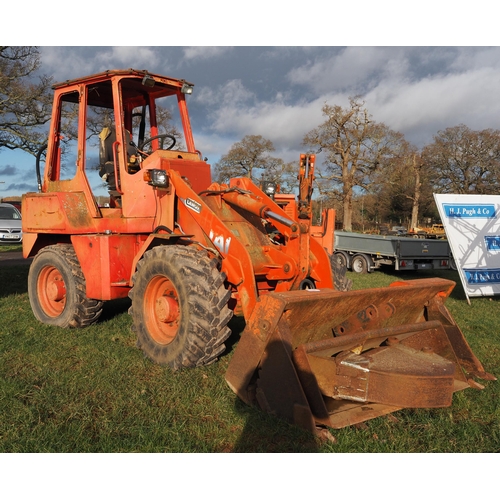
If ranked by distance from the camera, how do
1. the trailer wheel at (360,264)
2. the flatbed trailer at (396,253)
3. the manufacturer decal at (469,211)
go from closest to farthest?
the manufacturer decal at (469,211)
the flatbed trailer at (396,253)
the trailer wheel at (360,264)

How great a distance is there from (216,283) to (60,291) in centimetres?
330

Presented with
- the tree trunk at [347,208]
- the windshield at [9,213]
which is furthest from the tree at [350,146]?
the windshield at [9,213]

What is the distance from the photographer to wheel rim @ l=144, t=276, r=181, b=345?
16.5 ft

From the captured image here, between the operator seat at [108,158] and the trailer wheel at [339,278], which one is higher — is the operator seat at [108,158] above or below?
above

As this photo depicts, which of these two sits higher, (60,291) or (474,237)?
(474,237)

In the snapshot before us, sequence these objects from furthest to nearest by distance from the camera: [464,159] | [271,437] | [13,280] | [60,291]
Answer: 1. [464,159]
2. [13,280]
3. [60,291]
4. [271,437]

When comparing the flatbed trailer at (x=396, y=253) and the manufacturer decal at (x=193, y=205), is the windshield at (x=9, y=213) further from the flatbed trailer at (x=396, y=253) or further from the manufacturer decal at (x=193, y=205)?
the manufacturer decal at (x=193, y=205)

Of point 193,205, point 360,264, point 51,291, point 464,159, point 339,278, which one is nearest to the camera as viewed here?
point 193,205

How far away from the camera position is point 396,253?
547 inches

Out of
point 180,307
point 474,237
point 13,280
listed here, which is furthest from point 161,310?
point 474,237

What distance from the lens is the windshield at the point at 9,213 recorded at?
20453 mm

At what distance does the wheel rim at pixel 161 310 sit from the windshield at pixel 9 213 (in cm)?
1795

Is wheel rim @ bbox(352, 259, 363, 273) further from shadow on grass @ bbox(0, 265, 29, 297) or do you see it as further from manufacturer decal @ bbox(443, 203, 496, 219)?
shadow on grass @ bbox(0, 265, 29, 297)

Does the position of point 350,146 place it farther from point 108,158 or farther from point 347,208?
point 108,158
